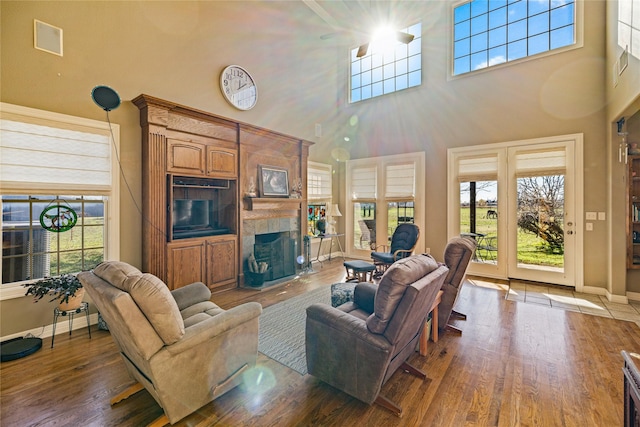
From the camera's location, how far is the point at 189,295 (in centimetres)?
263

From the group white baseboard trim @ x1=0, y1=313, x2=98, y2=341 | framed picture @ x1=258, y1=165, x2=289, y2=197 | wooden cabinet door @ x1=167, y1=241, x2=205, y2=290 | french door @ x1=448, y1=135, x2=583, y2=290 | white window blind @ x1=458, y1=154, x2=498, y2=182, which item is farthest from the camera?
white window blind @ x1=458, y1=154, x2=498, y2=182

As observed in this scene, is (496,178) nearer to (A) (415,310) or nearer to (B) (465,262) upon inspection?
(B) (465,262)

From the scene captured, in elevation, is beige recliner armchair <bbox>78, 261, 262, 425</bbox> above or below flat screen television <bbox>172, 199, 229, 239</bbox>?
below

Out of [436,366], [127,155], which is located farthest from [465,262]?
[127,155]

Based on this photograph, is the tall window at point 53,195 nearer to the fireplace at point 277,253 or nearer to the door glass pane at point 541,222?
the fireplace at point 277,253

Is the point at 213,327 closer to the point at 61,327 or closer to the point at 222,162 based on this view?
the point at 61,327

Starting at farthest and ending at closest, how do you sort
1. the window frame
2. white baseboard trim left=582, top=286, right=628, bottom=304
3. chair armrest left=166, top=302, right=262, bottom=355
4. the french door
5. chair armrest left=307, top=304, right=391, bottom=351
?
the french door → the window frame → white baseboard trim left=582, top=286, right=628, bottom=304 → chair armrest left=307, top=304, right=391, bottom=351 → chair armrest left=166, top=302, right=262, bottom=355

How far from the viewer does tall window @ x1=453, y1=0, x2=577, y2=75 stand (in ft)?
15.4

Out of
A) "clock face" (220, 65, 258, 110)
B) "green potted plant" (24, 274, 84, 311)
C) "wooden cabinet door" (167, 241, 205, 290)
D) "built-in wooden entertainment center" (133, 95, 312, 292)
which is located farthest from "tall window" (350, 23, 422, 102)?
"green potted plant" (24, 274, 84, 311)

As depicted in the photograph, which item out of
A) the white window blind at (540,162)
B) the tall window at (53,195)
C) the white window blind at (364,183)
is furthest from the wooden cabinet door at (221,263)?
the white window blind at (540,162)

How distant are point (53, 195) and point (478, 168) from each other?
646 cm

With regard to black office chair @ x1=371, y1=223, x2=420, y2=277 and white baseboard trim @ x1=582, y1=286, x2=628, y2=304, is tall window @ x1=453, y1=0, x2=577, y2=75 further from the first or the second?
white baseboard trim @ x1=582, y1=286, x2=628, y2=304

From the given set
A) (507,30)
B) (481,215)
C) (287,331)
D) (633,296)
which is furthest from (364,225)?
(507,30)

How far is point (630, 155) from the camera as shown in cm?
398
